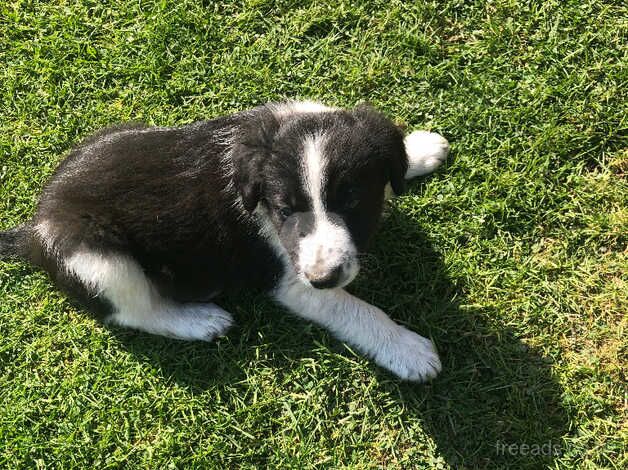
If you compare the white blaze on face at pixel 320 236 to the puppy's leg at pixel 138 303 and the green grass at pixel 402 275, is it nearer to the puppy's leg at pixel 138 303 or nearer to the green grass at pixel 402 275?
the green grass at pixel 402 275

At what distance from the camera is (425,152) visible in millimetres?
4930

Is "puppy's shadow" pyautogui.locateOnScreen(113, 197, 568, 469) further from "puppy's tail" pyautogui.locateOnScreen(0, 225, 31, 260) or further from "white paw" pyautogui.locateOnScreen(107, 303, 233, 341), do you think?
"puppy's tail" pyautogui.locateOnScreen(0, 225, 31, 260)

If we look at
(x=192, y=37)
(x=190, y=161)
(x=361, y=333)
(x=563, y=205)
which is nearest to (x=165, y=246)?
(x=190, y=161)

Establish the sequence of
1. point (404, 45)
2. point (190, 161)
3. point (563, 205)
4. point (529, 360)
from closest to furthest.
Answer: point (190, 161) → point (529, 360) → point (563, 205) → point (404, 45)

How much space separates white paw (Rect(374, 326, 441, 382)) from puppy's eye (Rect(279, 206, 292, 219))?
3.98 feet

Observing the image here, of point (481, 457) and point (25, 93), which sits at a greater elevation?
point (25, 93)

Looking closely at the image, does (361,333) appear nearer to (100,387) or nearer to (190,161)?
(190,161)

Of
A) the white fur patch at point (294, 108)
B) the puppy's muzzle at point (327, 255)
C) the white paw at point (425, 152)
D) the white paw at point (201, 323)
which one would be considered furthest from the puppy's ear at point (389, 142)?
the white paw at point (201, 323)

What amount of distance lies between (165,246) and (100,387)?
1.34m

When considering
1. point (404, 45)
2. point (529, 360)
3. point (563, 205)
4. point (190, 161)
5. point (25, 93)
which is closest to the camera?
point (190, 161)

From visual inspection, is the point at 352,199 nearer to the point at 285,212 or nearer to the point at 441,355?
the point at 285,212

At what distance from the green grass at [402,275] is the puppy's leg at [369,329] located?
0.15 metres

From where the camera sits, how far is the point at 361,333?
4.52 metres

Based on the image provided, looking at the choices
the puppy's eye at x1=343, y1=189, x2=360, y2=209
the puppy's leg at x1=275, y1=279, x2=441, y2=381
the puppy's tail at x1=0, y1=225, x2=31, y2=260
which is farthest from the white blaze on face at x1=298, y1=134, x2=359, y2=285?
the puppy's tail at x1=0, y1=225, x2=31, y2=260
